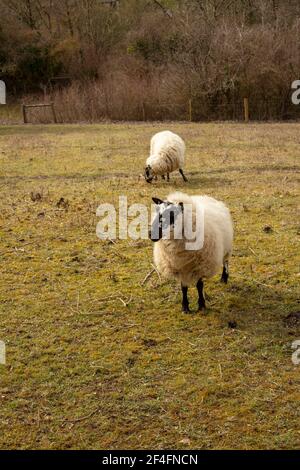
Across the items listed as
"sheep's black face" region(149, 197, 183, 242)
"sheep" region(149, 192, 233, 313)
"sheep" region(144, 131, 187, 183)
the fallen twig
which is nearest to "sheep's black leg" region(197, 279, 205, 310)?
"sheep" region(149, 192, 233, 313)

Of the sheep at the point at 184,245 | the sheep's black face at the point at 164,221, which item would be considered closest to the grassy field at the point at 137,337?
the sheep at the point at 184,245

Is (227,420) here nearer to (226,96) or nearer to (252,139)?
(252,139)

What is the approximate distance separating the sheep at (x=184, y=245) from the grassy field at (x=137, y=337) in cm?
44

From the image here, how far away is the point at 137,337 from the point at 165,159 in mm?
7148

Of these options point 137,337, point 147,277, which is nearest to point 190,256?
point 137,337

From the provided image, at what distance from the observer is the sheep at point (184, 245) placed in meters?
5.59

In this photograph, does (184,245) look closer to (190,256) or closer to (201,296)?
(190,256)

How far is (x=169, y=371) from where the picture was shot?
16.0ft

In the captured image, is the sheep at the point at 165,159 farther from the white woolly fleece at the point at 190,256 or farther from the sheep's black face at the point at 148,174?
the white woolly fleece at the point at 190,256

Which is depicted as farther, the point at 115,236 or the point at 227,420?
the point at 115,236

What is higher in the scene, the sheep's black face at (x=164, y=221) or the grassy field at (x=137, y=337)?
the sheep's black face at (x=164, y=221)

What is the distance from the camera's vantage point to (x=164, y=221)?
557 centimetres
